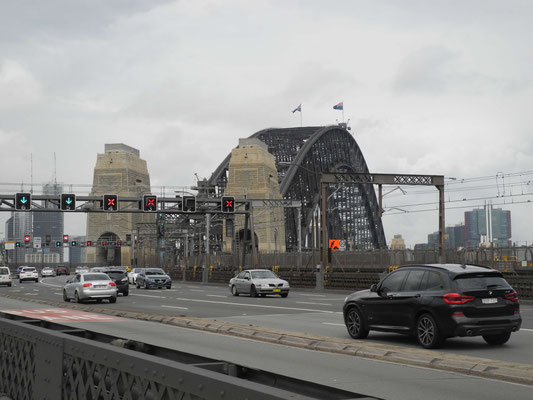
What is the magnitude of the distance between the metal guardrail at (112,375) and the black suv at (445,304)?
7985mm

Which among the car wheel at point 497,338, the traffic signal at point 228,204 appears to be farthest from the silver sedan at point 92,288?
the traffic signal at point 228,204

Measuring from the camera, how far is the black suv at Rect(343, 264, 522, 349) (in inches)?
539

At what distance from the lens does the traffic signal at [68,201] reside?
5497 centimetres

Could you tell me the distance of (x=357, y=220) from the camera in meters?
160

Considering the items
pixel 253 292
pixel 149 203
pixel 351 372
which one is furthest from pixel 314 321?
pixel 149 203

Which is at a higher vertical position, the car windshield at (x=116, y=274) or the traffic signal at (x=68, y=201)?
the traffic signal at (x=68, y=201)

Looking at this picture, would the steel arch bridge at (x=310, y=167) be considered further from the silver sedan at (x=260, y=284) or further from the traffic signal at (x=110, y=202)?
the silver sedan at (x=260, y=284)

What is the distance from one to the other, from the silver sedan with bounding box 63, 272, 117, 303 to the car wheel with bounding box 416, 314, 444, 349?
2087 centimetres

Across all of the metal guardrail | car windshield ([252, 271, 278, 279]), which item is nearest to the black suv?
the metal guardrail

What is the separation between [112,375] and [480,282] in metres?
10.2

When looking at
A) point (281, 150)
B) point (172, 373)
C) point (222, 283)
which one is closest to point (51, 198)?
point (222, 283)

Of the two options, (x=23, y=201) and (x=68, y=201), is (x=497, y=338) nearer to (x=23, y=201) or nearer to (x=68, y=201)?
(x=23, y=201)

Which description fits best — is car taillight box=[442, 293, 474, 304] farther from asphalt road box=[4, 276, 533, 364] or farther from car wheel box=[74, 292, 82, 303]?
car wheel box=[74, 292, 82, 303]

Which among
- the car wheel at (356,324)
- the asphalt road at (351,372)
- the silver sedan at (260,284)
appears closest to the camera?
the asphalt road at (351,372)
